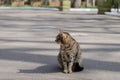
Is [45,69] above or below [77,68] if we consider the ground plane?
below

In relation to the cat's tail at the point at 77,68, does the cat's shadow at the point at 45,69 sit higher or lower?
lower

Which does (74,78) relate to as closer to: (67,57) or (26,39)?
(67,57)

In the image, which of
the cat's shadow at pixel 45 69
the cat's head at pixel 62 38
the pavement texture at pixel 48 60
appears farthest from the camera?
the cat's shadow at pixel 45 69

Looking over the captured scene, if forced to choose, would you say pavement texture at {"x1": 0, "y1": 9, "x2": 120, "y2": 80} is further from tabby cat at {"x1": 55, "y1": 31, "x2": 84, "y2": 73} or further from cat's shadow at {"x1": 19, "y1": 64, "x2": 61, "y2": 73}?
tabby cat at {"x1": 55, "y1": 31, "x2": 84, "y2": 73}

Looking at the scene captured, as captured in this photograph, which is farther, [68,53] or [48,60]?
[48,60]

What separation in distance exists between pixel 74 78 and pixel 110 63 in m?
2.08

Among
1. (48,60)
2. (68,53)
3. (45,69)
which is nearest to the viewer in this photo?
(68,53)

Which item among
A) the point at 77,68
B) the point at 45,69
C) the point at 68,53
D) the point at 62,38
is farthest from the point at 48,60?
the point at 62,38

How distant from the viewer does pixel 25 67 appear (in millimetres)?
9367

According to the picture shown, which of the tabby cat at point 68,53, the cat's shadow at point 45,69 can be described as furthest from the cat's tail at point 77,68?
the cat's shadow at point 45,69

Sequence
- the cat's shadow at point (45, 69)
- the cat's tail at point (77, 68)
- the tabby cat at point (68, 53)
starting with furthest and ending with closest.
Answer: the cat's shadow at point (45, 69), the cat's tail at point (77, 68), the tabby cat at point (68, 53)

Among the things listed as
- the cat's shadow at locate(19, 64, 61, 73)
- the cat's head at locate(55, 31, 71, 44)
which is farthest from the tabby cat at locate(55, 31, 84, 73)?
the cat's shadow at locate(19, 64, 61, 73)

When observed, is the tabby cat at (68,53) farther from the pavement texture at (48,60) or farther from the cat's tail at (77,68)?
the pavement texture at (48,60)

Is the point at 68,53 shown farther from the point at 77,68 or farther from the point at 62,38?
the point at 77,68
